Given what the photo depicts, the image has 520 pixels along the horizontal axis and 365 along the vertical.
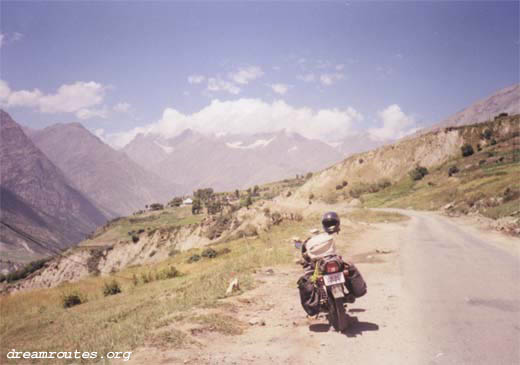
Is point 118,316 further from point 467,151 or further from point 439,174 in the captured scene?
point 467,151

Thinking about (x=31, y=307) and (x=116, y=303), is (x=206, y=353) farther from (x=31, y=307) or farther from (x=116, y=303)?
(x=31, y=307)

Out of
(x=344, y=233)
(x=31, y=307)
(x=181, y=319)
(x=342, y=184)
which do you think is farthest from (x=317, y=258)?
(x=342, y=184)

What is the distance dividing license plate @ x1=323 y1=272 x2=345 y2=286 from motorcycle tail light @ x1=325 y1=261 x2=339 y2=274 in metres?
0.07

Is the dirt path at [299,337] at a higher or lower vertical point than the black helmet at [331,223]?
lower

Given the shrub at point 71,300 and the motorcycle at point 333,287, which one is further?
the shrub at point 71,300

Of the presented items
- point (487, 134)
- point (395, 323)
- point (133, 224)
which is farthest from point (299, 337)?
point (133, 224)

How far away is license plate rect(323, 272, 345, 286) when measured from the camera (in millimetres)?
6309

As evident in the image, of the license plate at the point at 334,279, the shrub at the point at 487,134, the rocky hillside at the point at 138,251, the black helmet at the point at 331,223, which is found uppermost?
the shrub at the point at 487,134

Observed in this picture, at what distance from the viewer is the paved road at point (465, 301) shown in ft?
17.8

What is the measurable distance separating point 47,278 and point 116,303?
94.8 m

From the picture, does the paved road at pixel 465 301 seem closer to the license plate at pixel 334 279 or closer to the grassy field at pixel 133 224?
the license plate at pixel 334 279

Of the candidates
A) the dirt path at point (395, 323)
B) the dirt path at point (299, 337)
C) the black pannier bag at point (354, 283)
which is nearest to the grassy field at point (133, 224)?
the dirt path at point (395, 323)

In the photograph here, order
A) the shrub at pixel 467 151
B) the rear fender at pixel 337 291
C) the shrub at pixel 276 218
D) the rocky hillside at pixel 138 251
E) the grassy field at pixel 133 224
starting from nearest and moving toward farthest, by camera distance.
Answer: the rear fender at pixel 337 291 → the shrub at pixel 276 218 → the shrub at pixel 467 151 → the rocky hillside at pixel 138 251 → the grassy field at pixel 133 224

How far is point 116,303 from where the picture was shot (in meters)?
14.5
